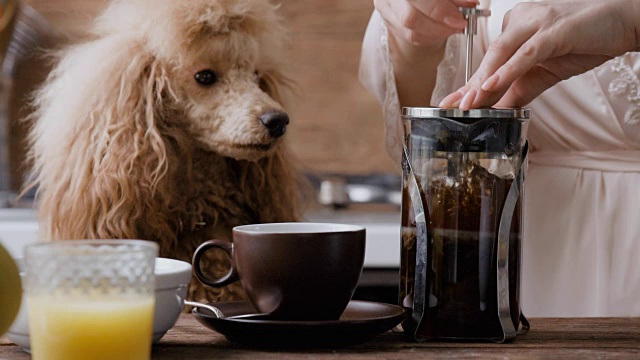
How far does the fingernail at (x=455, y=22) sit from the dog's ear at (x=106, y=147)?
1.56ft

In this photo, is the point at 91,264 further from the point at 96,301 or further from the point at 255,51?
the point at 255,51

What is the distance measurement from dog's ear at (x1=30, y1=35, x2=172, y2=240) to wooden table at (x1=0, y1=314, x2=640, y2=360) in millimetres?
479

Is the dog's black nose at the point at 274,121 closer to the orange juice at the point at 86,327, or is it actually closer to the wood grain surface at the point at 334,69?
the orange juice at the point at 86,327

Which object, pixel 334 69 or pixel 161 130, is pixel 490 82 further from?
pixel 334 69

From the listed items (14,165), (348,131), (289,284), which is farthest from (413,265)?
(14,165)

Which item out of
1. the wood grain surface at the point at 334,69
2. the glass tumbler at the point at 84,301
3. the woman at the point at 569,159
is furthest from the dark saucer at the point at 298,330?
the wood grain surface at the point at 334,69

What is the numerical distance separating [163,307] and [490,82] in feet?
1.07

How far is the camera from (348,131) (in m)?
2.37

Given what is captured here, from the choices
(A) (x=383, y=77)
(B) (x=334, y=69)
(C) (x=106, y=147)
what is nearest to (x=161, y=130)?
(C) (x=106, y=147)

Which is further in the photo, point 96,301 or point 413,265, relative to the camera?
point 413,265

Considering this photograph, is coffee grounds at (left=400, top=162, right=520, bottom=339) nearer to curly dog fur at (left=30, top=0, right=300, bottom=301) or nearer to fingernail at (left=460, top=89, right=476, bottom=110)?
fingernail at (left=460, top=89, right=476, bottom=110)

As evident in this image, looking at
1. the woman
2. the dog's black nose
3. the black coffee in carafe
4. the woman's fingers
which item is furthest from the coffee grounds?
the dog's black nose

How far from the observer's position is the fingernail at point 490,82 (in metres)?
0.74

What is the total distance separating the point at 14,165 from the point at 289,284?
1.81m
